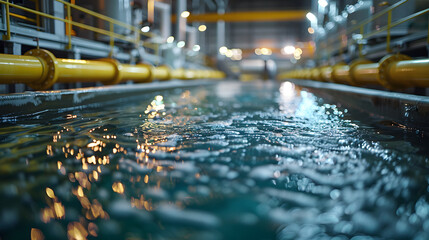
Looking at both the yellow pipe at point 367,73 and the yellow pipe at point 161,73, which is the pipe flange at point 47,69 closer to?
the yellow pipe at point 367,73

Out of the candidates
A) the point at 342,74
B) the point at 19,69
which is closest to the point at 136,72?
the point at 19,69

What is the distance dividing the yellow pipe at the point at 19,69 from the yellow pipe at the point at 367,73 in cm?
Answer: 377

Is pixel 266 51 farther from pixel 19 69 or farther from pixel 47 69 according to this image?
pixel 19 69

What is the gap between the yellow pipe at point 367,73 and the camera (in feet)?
12.8

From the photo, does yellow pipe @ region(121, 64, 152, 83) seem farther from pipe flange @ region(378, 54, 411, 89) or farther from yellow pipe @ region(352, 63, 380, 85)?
pipe flange @ region(378, 54, 411, 89)

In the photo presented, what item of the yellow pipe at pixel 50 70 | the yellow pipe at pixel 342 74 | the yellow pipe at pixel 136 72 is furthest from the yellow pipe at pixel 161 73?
the yellow pipe at pixel 342 74

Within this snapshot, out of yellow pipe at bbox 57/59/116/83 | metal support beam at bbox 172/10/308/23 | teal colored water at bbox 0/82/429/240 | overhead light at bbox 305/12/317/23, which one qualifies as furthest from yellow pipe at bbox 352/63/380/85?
metal support beam at bbox 172/10/308/23

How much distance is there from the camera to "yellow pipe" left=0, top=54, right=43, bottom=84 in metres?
2.87

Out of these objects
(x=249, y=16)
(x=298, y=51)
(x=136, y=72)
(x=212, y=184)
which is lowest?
(x=212, y=184)

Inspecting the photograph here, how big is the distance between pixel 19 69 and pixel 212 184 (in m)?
2.55

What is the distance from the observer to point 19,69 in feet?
9.91

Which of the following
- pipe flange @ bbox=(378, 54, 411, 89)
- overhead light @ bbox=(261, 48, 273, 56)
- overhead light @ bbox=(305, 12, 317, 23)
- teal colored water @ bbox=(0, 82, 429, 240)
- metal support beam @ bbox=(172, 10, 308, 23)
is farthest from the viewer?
overhead light @ bbox=(261, 48, 273, 56)

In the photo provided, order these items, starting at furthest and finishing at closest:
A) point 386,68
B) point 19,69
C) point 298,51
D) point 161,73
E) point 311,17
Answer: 1. point 298,51
2. point 311,17
3. point 161,73
4. point 386,68
5. point 19,69

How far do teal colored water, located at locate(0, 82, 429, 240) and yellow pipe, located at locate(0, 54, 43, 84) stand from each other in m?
0.62
